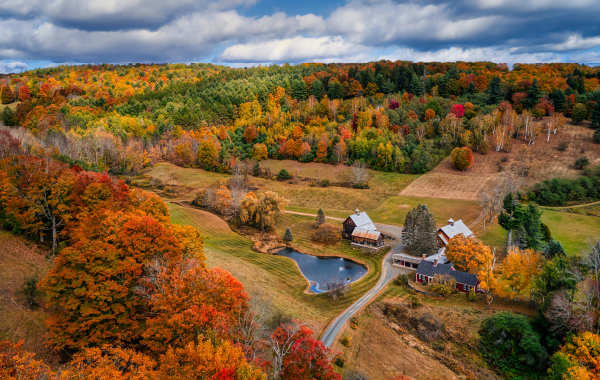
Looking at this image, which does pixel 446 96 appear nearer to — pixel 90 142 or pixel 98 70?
pixel 90 142

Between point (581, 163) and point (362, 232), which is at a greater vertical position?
point (581, 163)

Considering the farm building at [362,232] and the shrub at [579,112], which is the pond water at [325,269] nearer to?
the farm building at [362,232]

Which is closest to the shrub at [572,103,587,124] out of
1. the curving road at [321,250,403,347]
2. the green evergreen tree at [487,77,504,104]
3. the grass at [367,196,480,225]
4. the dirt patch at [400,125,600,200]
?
the dirt patch at [400,125,600,200]

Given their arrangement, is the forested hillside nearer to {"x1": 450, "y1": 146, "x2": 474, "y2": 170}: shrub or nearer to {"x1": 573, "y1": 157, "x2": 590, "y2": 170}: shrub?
{"x1": 450, "y1": 146, "x2": 474, "y2": 170}: shrub

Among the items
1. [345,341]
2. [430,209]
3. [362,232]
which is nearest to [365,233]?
[362,232]

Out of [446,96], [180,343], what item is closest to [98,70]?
[446,96]

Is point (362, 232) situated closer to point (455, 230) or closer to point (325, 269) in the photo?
point (325, 269)

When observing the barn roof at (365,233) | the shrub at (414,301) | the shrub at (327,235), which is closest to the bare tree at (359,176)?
the shrub at (327,235)
